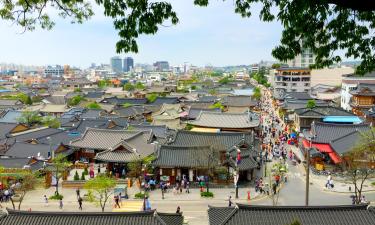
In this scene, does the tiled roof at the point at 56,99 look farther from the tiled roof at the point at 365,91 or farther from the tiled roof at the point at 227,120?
the tiled roof at the point at 365,91

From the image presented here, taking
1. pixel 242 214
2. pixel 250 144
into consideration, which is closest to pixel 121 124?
pixel 250 144

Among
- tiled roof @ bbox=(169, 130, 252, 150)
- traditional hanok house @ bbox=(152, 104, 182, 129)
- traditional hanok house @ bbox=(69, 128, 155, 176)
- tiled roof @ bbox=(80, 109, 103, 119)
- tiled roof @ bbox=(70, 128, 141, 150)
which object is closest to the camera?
traditional hanok house @ bbox=(69, 128, 155, 176)

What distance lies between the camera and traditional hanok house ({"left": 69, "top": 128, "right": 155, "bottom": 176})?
41188 millimetres

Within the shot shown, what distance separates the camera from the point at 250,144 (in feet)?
140

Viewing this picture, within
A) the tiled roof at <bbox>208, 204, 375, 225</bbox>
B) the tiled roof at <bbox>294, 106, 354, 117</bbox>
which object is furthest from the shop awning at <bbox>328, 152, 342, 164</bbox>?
the tiled roof at <bbox>208, 204, 375, 225</bbox>

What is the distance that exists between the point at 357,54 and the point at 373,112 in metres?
52.2

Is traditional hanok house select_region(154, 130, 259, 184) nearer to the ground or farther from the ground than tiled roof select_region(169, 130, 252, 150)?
nearer to the ground

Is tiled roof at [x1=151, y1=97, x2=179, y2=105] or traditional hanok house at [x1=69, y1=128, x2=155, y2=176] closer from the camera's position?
traditional hanok house at [x1=69, y1=128, x2=155, y2=176]

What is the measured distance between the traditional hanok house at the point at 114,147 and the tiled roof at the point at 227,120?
1243 cm

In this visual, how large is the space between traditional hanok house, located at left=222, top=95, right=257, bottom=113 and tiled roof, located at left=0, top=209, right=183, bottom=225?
61.0 meters

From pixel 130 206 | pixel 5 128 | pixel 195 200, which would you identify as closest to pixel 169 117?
pixel 5 128

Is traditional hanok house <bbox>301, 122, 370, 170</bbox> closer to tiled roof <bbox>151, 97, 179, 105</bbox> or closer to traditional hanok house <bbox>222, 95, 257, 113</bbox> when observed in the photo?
traditional hanok house <bbox>222, 95, 257, 113</bbox>

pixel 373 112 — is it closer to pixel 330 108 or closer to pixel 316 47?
pixel 330 108

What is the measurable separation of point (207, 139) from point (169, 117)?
89.4 ft
